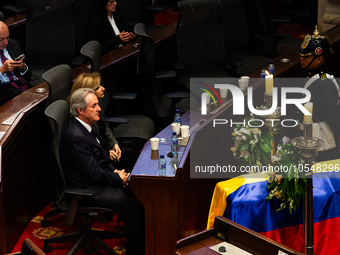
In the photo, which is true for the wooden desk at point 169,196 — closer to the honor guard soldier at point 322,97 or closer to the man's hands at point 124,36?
the honor guard soldier at point 322,97

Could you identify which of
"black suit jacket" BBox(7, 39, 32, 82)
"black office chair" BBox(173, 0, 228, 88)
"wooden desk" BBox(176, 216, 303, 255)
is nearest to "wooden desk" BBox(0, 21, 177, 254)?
"black suit jacket" BBox(7, 39, 32, 82)

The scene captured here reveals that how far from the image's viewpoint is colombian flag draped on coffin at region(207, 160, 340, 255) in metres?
2.86

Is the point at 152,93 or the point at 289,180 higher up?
the point at 289,180

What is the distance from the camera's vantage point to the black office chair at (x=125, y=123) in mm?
3938

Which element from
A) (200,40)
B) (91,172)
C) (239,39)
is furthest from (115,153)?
(239,39)

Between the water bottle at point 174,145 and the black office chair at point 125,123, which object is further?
the black office chair at point 125,123

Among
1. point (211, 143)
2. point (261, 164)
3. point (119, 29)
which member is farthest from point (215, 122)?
point (119, 29)

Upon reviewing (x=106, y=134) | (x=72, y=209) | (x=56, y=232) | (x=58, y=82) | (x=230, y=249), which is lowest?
(x=56, y=232)

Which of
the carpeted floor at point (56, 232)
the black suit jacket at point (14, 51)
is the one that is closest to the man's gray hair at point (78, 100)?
the carpeted floor at point (56, 232)

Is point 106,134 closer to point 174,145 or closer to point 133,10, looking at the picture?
point 174,145

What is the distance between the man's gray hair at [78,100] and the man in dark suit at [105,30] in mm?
1773

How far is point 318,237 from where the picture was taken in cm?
290

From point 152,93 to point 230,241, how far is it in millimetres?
2148

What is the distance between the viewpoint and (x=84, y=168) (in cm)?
326
